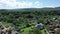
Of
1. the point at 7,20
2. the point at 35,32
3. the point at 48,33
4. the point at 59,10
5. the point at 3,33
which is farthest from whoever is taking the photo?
the point at 59,10

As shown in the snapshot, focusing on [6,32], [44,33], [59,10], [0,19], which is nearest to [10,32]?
[6,32]

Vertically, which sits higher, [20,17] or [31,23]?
[31,23]

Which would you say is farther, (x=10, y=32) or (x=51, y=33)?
(x=10, y=32)

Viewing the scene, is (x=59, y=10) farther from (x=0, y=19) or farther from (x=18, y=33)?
(x=18, y=33)

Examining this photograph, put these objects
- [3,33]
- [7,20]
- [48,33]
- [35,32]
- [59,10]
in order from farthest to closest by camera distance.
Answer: [59,10], [7,20], [3,33], [48,33], [35,32]

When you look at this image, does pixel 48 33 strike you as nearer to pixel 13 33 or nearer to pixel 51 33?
pixel 51 33

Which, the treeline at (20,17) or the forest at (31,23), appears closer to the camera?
the forest at (31,23)

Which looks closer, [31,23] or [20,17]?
[31,23]

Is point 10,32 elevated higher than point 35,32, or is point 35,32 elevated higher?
point 35,32

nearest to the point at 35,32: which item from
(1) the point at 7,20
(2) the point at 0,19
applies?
(1) the point at 7,20

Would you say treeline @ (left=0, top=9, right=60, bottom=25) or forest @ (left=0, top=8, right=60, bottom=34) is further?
treeline @ (left=0, top=9, right=60, bottom=25)
